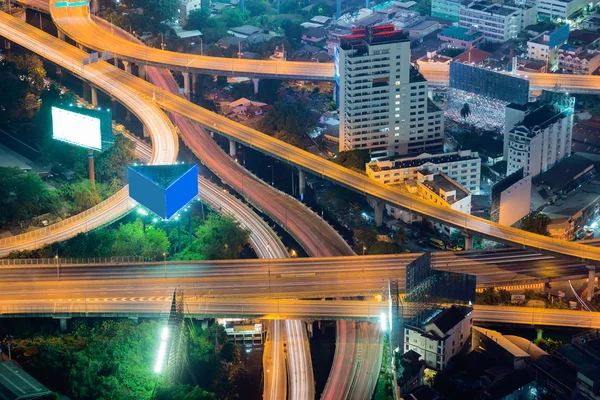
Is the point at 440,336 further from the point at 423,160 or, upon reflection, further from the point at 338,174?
the point at 338,174

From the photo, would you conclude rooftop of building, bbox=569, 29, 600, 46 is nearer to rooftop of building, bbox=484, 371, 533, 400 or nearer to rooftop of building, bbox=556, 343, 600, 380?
rooftop of building, bbox=556, 343, 600, 380

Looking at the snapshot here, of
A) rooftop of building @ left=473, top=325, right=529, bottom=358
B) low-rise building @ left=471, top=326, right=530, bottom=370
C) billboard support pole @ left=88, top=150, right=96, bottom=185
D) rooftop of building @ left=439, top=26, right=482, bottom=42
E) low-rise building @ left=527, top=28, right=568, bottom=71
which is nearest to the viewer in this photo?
low-rise building @ left=471, top=326, right=530, bottom=370

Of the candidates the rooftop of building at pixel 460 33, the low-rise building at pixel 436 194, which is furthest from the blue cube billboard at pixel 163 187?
the rooftop of building at pixel 460 33

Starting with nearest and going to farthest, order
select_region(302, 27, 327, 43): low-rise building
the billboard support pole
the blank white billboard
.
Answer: the blank white billboard
the billboard support pole
select_region(302, 27, 327, 43): low-rise building

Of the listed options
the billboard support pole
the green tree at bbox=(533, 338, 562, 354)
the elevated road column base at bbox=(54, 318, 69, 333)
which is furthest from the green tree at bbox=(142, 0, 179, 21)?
the green tree at bbox=(533, 338, 562, 354)

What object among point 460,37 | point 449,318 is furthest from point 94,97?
point 449,318

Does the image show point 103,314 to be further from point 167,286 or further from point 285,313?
point 285,313
